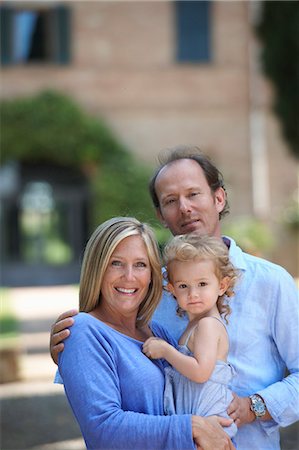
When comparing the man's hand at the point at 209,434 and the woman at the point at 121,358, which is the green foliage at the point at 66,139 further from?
the man's hand at the point at 209,434

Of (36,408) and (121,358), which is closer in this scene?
(121,358)

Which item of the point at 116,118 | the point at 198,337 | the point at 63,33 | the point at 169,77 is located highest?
the point at 63,33

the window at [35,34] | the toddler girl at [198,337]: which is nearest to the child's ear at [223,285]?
the toddler girl at [198,337]

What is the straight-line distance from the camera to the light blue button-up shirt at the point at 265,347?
2775mm

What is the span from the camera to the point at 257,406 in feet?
8.95

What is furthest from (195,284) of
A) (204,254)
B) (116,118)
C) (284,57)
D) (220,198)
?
(116,118)

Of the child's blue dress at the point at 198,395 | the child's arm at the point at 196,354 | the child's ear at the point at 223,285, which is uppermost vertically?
the child's ear at the point at 223,285

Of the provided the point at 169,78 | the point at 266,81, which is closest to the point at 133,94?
the point at 169,78

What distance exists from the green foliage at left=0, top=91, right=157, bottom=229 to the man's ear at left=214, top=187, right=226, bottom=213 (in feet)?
53.4

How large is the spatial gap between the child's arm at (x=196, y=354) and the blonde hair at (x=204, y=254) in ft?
0.59

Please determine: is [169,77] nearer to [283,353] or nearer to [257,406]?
[283,353]

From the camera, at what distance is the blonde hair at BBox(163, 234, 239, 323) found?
2.60 meters

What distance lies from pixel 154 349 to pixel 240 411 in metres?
0.38

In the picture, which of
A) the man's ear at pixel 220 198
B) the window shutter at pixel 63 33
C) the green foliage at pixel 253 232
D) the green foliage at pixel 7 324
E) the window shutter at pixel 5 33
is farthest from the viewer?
the window shutter at pixel 63 33
